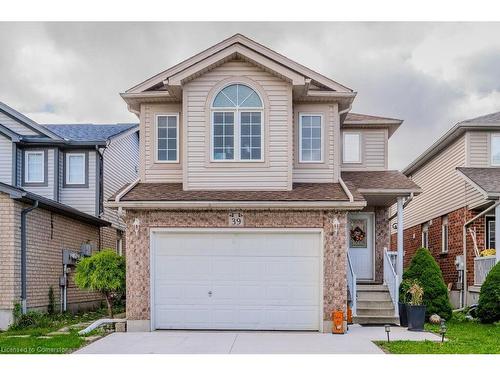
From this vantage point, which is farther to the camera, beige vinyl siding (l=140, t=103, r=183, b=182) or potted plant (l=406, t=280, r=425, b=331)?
beige vinyl siding (l=140, t=103, r=183, b=182)

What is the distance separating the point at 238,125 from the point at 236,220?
82.9 inches

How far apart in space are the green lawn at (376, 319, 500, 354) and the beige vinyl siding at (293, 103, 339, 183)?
13.8 ft

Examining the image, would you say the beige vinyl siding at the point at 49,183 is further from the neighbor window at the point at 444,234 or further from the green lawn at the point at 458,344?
the neighbor window at the point at 444,234

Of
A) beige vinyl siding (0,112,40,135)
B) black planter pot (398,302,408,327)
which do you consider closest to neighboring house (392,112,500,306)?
black planter pot (398,302,408,327)

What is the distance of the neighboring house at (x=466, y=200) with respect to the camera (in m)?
19.2

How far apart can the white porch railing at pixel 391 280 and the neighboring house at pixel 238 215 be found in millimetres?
2227

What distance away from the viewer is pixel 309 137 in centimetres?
1554

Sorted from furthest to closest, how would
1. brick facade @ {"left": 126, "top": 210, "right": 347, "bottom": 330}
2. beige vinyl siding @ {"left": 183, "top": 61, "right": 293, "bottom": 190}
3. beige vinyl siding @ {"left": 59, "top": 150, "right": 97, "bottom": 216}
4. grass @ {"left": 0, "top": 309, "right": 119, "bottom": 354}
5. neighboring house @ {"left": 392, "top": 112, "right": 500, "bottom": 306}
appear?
beige vinyl siding @ {"left": 59, "top": 150, "right": 97, "bottom": 216}, neighboring house @ {"left": 392, "top": 112, "right": 500, "bottom": 306}, beige vinyl siding @ {"left": 183, "top": 61, "right": 293, "bottom": 190}, brick facade @ {"left": 126, "top": 210, "right": 347, "bottom": 330}, grass @ {"left": 0, "top": 309, "right": 119, "bottom": 354}

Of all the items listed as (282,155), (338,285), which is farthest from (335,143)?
(338,285)

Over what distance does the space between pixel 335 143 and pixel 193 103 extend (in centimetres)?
338

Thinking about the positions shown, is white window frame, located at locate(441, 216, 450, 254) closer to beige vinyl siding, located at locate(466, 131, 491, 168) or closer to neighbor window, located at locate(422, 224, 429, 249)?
neighbor window, located at locate(422, 224, 429, 249)

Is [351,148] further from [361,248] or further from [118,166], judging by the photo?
[118,166]

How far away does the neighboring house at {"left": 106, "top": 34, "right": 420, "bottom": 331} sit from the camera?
1427cm

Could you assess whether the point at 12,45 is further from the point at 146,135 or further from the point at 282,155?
the point at 282,155
